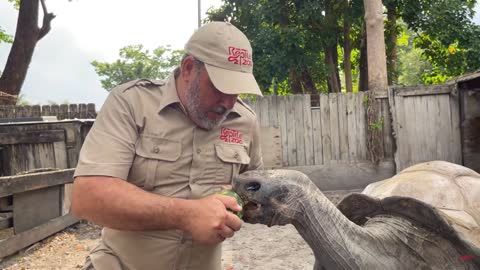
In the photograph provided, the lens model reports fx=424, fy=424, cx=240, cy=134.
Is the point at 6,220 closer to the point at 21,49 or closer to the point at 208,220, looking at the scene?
the point at 208,220

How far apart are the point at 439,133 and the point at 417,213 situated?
5.50m

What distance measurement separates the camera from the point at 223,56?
60.9 inches

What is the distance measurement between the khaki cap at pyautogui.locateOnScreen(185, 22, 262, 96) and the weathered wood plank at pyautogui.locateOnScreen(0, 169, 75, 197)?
3316 mm

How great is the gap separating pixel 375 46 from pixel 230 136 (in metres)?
6.86

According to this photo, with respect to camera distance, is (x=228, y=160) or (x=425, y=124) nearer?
(x=228, y=160)

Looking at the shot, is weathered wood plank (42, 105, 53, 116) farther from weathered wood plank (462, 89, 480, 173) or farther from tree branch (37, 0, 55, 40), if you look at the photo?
weathered wood plank (462, 89, 480, 173)

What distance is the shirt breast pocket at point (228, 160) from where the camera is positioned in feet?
5.66

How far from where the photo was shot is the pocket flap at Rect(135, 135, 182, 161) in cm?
156

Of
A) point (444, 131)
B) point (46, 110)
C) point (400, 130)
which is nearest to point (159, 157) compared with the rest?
point (400, 130)

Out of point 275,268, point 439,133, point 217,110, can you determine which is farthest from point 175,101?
point 439,133

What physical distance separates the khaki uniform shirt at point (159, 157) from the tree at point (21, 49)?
927 centimetres

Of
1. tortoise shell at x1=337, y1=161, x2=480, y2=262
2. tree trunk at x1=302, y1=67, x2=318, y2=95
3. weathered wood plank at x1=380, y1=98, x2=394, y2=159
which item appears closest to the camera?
tortoise shell at x1=337, y1=161, x2=480, y2=262

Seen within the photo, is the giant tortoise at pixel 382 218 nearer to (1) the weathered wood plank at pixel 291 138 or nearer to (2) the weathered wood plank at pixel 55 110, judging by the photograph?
(1) the weathered wood plank at pixel 291 138

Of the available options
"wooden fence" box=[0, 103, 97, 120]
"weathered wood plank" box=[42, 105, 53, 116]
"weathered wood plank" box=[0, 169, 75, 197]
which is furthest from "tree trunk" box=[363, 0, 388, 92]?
"weathered wood plank" box=[42, 105, 53, 116]
